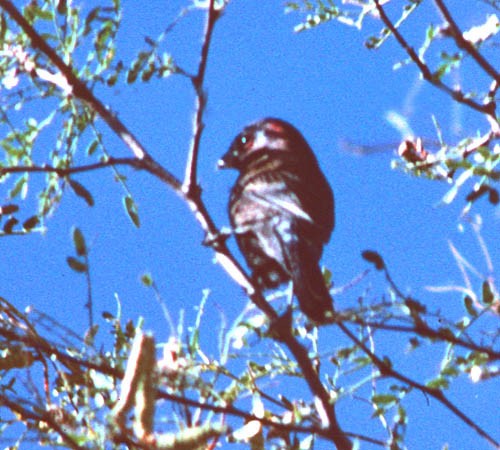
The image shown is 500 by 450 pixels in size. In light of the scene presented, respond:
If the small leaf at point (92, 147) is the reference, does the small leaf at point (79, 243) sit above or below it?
below

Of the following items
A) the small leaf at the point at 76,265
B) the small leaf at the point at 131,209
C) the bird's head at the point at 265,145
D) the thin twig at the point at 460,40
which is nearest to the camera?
the small leaf at the point at 76,265

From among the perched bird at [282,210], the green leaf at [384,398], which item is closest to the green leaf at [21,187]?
the perched bird at [282,210]

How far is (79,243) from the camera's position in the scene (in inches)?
67.9

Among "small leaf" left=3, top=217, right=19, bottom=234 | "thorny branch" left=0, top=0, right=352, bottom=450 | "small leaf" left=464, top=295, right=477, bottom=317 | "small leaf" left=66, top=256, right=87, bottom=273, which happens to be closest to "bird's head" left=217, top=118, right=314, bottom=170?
"small leaf" left=3, top=217, right=19, bottom=234

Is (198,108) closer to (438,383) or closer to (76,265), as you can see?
(76,265)

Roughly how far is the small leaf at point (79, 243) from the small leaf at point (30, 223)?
899 mm

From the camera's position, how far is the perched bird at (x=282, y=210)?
3041 mm

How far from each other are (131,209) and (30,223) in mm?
281

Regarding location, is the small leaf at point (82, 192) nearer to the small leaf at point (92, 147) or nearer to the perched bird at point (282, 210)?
the small leaf at point (92, 147)

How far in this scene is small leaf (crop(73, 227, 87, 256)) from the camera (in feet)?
5.58

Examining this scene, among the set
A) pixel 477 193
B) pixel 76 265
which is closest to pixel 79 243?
pixel 76 265

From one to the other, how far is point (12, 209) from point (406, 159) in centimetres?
110

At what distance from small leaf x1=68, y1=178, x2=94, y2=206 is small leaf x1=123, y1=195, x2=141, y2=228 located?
0.58 feet

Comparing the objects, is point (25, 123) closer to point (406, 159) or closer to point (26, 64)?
point (26, 64)
